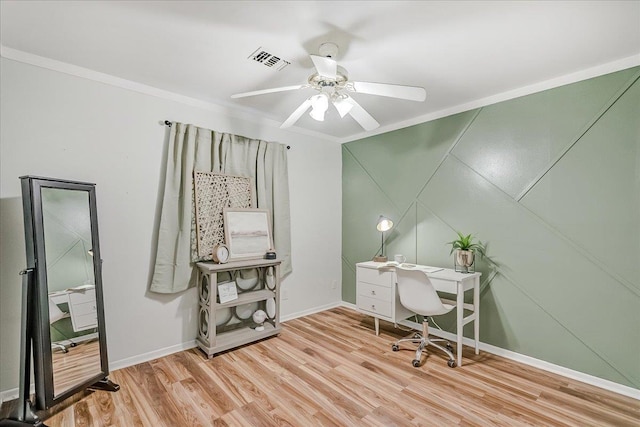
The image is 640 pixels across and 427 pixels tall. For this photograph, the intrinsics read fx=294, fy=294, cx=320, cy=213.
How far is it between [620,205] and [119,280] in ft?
13.7

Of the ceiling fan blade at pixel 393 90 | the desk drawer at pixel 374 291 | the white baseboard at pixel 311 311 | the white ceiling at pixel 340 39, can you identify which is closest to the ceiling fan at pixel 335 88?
the ceiling fan blade at pixel 393 90

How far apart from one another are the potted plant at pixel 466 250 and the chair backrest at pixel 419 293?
457 millimetres

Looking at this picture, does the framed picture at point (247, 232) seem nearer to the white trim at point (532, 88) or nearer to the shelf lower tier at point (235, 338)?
the shelf lower tier at point (235, 338)

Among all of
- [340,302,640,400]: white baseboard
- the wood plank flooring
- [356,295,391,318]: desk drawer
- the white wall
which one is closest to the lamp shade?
[356,295,391,318]: desk drawer

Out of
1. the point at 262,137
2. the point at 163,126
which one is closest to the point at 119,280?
the point at 163,126

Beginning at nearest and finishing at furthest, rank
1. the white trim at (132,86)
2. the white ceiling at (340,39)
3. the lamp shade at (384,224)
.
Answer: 1. the white ceiling at (340,39)
2. the white trim at (132,86)
3. the lamp shade at (384,224)

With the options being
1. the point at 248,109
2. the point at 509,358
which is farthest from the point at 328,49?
the point at 509,358

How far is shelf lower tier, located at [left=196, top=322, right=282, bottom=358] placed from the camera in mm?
2808

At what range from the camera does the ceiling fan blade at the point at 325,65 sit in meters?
1.80

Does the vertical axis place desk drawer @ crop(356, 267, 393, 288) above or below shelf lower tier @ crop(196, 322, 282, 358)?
above

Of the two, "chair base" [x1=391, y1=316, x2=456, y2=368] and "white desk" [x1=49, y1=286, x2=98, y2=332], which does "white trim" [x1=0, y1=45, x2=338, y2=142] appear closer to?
"white desk" [x1=49, y1=286, x2=98, y2=332]

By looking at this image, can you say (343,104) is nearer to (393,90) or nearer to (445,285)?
(393,90)

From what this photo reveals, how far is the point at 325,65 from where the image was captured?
1.84 metres

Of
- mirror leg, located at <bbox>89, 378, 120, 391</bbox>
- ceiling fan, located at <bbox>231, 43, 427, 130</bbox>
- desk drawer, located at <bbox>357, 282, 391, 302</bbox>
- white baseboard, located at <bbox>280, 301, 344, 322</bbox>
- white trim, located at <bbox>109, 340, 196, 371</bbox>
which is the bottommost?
white baseboard, located at <bbox>280, 301, 344, 322</bbox>
